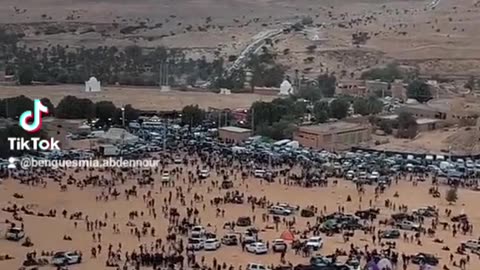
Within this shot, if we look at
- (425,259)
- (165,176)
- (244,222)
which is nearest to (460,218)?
(425,259)

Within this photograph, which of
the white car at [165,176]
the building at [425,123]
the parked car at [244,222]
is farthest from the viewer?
the building at [425,123]

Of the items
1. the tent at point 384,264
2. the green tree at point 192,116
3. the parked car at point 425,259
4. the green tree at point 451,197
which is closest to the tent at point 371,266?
the tent at point 384,264

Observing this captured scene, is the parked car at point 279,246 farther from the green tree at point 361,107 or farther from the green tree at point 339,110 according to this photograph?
the green tree at point 361,107

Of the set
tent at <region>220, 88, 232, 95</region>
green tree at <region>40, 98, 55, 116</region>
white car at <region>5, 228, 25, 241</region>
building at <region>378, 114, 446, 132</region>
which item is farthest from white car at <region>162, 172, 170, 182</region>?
tent at <region>220, 88, 232, 95</region>

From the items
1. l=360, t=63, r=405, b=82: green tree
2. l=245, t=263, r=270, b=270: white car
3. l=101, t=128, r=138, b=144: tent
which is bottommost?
l=245, t=263, r=270, b=270: white car

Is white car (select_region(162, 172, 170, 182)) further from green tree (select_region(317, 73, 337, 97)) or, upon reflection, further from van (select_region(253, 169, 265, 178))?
green tree (select_region(317, 73, 337, 97))

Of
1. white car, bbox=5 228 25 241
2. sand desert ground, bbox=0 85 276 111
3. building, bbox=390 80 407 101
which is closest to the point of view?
white car, bbox=5 228 25 241

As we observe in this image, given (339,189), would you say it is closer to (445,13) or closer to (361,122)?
(361,122)
